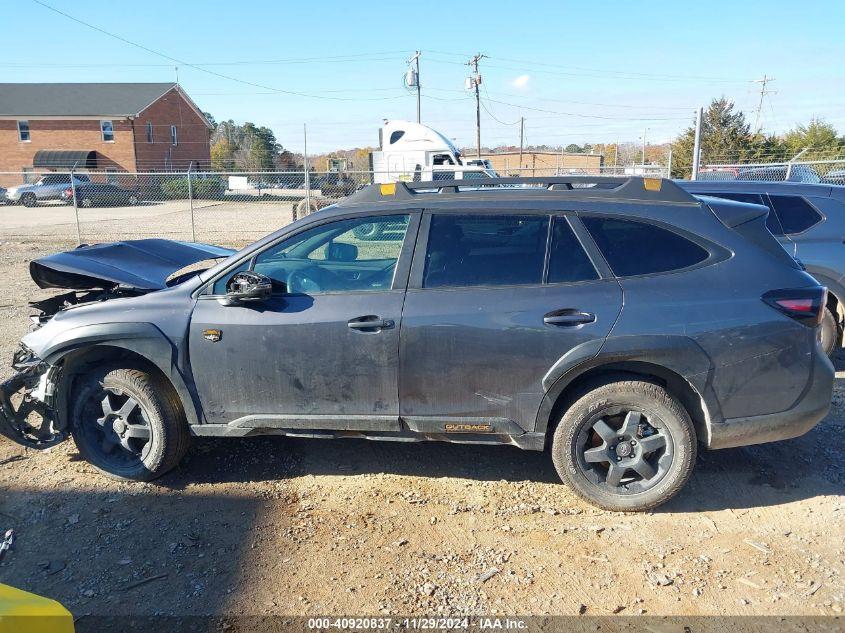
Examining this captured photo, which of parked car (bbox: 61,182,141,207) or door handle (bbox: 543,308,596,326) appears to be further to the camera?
parked car (bbox: 61,182,141,207)

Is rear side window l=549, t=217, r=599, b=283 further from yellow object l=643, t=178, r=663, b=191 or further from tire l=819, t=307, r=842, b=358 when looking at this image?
tire l=819, t=307, r=842, b=358

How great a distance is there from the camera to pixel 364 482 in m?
4.21

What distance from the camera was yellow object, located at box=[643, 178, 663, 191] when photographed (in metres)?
3.89

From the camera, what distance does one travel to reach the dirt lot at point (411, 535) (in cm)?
312

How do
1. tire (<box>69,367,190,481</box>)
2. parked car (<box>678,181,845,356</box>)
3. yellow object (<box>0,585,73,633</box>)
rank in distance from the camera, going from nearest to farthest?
yellow object (<box>0,585,73,633</box>) < tire (<box>69,367,190,481</box>) < parked car (<box>678,181,845,356</box>)

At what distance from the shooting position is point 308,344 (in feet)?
12.5

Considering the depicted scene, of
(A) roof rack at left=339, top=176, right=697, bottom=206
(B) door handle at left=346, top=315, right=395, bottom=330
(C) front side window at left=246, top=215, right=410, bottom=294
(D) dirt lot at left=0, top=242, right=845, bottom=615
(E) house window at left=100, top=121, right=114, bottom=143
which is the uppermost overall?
(E) house window at left=100, top=121, right=114, bottom=143

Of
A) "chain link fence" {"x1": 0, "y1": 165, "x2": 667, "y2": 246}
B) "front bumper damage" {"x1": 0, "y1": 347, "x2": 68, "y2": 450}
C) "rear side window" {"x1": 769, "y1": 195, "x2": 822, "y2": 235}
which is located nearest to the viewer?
"front bumper damage" {"x1": 0, "y1": 347, "x2": 68, "y2": 450}

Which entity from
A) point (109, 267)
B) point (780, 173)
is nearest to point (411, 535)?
point (109, 267)

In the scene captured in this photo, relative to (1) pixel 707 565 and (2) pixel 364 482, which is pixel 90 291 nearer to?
(2) pixel 364 482

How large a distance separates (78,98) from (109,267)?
5062 cm

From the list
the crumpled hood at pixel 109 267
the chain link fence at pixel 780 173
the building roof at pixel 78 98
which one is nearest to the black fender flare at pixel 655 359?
the crumpled hood at pixel 109 267

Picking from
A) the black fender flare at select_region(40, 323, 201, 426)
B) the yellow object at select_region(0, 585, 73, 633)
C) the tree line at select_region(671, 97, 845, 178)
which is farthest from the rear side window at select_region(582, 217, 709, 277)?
the tree line at select_region(671, 97, 845, 178)

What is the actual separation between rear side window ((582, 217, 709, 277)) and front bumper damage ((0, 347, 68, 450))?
3553mm
